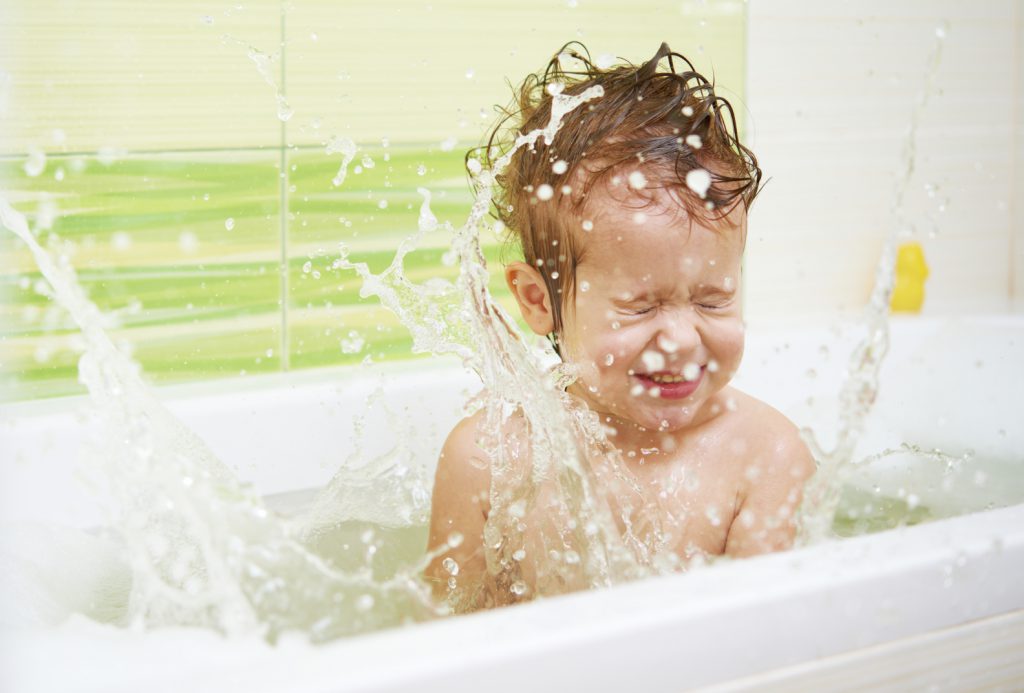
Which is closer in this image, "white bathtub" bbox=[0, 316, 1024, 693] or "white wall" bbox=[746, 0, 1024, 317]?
"white bathtub" bbox=[0, 316, 1024, 693]

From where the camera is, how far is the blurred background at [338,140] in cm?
180

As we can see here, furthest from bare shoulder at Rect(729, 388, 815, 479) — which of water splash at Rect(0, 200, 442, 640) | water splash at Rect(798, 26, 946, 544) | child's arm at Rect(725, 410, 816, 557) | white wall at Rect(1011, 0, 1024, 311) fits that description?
white wall at Rect(1011, 0, 1024, 311)

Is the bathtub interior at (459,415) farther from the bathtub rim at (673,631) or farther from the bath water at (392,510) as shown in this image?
the bathtub rim at (673,631)

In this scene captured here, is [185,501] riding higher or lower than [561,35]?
lower

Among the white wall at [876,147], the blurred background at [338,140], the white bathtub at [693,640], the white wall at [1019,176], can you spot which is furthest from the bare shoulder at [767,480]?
the white wall at [1019,176]

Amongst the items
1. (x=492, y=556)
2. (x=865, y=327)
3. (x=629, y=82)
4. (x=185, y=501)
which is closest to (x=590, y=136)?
(x=629, y=82)

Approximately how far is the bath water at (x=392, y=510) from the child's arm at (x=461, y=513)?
11 mm

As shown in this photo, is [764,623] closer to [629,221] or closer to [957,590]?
[957,590]

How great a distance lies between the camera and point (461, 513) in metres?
1.34

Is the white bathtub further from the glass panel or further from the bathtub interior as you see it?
the glass panel

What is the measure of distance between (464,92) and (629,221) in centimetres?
91

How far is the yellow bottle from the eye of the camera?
7.77ft

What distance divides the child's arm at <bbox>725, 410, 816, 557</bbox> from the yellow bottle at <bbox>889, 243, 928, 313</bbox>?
1.11 metres

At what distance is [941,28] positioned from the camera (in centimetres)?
249
